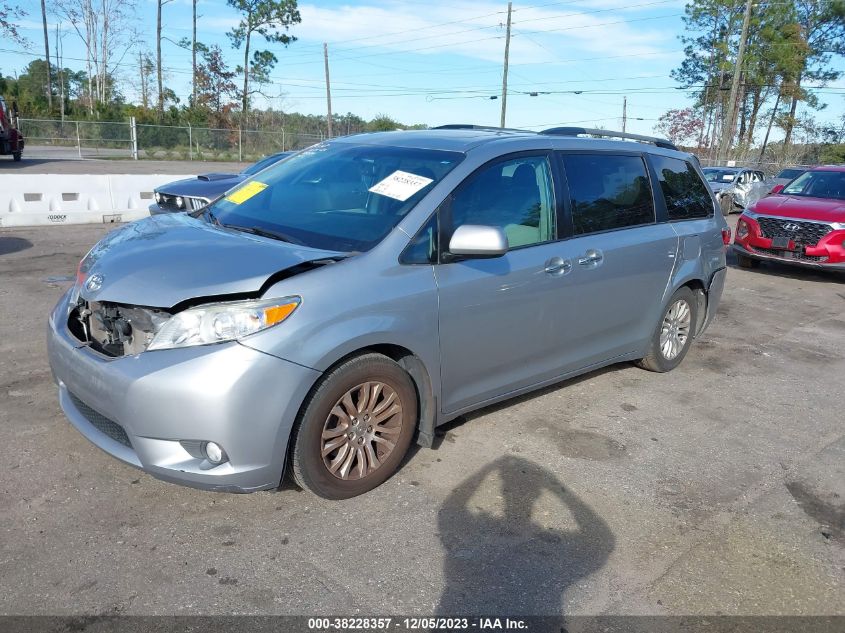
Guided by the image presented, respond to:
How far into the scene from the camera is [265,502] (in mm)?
3326

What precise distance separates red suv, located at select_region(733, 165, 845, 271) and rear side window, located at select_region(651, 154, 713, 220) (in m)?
5.08

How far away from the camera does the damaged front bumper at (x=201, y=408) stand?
2818 mm

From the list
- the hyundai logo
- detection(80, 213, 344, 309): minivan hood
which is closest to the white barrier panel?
detection(80, 213, 344, 309): minivan hood

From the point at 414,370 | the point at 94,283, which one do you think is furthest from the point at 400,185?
the point at 94,283

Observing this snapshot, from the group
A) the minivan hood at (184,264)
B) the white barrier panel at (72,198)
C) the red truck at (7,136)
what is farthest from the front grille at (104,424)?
the red truck at (7,136)

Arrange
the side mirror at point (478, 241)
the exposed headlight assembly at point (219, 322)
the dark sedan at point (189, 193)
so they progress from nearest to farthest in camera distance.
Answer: the exposed headlight assembly at point (219, 322), the side mirror at point (478, 241), the dark sedan at point (189, 193)

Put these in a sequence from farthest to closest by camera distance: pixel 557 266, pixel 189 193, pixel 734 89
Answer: pixel 734 89 < pixel 189 193 < pixel 557 266

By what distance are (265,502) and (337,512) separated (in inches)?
14.4

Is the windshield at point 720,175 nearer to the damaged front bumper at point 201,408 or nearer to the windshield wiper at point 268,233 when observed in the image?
the windshield wiper at point 268,233

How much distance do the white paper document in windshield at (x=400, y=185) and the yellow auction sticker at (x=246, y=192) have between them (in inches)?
33.4

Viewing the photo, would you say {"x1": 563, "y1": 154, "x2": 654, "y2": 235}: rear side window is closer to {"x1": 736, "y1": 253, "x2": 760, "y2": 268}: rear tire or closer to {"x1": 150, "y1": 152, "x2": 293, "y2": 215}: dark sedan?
{"x1": 150, "y1": 152, "x2": 293, "y2": 215}: dark sedan

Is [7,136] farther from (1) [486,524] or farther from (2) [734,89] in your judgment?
(2) [734,89]

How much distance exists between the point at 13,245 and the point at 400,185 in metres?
7.84

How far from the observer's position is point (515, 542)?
313cm
